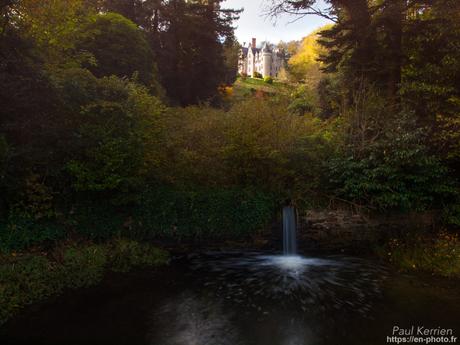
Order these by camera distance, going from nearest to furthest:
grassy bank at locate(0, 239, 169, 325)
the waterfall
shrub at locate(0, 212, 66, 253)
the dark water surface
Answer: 1. the dark water surface
2. grassy bank at locate(0, 239, 169, 325)
3. shrub at locate(0, 212, 66, 253)
4. the waterfall

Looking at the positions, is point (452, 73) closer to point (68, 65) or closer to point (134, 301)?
point (134, 301)

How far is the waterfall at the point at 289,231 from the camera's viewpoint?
11.4 meters

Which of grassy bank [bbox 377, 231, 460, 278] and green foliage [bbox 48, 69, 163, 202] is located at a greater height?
green foliage [bbox 48, 69, 163, 202]

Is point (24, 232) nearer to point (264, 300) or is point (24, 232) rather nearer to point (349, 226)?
point (264, 300)

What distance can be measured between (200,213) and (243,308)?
4149 millimetres

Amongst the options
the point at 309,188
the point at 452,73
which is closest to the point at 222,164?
the point at 309,188

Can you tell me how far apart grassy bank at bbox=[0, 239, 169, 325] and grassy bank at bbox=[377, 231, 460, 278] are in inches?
287

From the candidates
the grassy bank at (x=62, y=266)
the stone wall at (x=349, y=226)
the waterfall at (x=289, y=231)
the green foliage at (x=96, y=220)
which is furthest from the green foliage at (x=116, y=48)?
the stone wall at (x=349, y=226)

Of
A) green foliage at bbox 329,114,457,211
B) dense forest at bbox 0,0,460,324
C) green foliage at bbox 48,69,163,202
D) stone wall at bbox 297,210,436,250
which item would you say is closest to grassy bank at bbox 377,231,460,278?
dense forest at bbox 0,0,460,324

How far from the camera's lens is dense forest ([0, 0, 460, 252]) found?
9.50 m

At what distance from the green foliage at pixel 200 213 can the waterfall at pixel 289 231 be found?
0.66m

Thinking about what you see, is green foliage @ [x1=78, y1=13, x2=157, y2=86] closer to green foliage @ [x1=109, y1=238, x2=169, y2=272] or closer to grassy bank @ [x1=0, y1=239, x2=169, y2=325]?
green foliage @ [x1=109, y1=238, x2=169, y2=272]

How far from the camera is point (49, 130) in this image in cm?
950

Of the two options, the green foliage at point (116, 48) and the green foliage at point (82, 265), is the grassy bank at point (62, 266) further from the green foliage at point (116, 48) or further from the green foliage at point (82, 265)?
the green foliage at point (116, 48)
